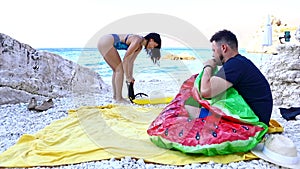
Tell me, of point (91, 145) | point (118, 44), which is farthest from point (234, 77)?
point (118, 44)

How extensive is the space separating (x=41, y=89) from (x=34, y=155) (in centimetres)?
227

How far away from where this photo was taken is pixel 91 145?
6.45ft

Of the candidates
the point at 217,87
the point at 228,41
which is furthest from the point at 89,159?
the point at 228,41

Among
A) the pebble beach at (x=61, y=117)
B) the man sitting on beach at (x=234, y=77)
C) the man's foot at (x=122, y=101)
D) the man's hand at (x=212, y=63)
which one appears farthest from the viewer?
the man's foot at (x=122, y=101)

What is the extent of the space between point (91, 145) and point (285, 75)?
2.52 m

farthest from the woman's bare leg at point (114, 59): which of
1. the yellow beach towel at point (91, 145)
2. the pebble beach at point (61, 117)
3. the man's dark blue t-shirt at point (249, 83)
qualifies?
the man's dark blue t-shirt at point (249, 83)

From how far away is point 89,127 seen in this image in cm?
246

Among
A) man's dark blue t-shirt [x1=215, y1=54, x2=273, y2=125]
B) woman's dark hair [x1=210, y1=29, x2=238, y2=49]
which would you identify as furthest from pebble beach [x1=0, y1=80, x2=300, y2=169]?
woman's dark hair [x1=210, y1=29, x2=238, y2=49]

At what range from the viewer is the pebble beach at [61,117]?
5.43 feet

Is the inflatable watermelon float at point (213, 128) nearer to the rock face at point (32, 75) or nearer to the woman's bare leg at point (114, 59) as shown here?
the woman's bare leg at point (114, 59)

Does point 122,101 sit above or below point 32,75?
below

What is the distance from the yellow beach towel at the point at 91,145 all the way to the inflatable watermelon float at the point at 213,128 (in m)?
0.06

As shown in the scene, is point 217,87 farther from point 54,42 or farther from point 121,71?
point 54,42

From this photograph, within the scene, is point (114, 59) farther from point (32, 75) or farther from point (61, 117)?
point (32, 75)
